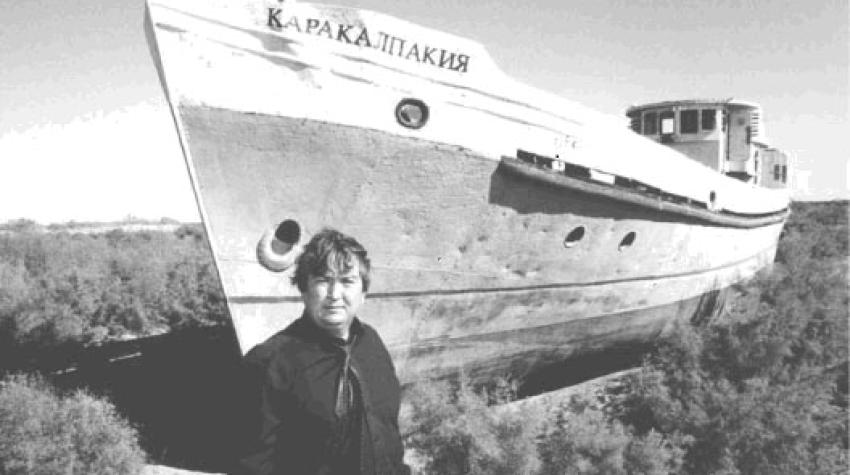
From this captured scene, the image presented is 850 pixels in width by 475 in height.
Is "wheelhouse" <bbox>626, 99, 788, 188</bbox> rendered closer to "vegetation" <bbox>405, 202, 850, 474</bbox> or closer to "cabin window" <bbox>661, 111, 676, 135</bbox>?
"cabin window" <bbox>661, 111, 676, 135</bbox>

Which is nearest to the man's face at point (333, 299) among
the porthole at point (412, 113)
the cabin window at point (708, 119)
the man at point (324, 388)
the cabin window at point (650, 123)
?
the man at point (324, 388)

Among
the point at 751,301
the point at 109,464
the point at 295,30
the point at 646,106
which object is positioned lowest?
the point at 109,464

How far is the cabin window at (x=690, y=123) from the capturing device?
8.81 metres

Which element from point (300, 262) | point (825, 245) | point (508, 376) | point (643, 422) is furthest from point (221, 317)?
point (825, 245)

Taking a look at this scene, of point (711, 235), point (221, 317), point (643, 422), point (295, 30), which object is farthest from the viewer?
point (221, 317)

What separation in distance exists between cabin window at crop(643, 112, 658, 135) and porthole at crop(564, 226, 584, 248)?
4.85m

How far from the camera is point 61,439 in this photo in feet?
16.3

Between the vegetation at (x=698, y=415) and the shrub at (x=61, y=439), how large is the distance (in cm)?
255

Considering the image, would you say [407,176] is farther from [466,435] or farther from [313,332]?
[313,332]

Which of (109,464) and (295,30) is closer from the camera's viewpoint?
(295,30)

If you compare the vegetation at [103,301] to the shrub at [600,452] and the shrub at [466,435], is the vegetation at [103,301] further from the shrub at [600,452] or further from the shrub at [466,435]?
the shrub at [600,452]

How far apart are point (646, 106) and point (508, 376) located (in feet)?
18.3

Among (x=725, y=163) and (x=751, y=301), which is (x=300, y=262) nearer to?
(x=751, y=301)

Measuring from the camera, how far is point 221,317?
37.3ft
